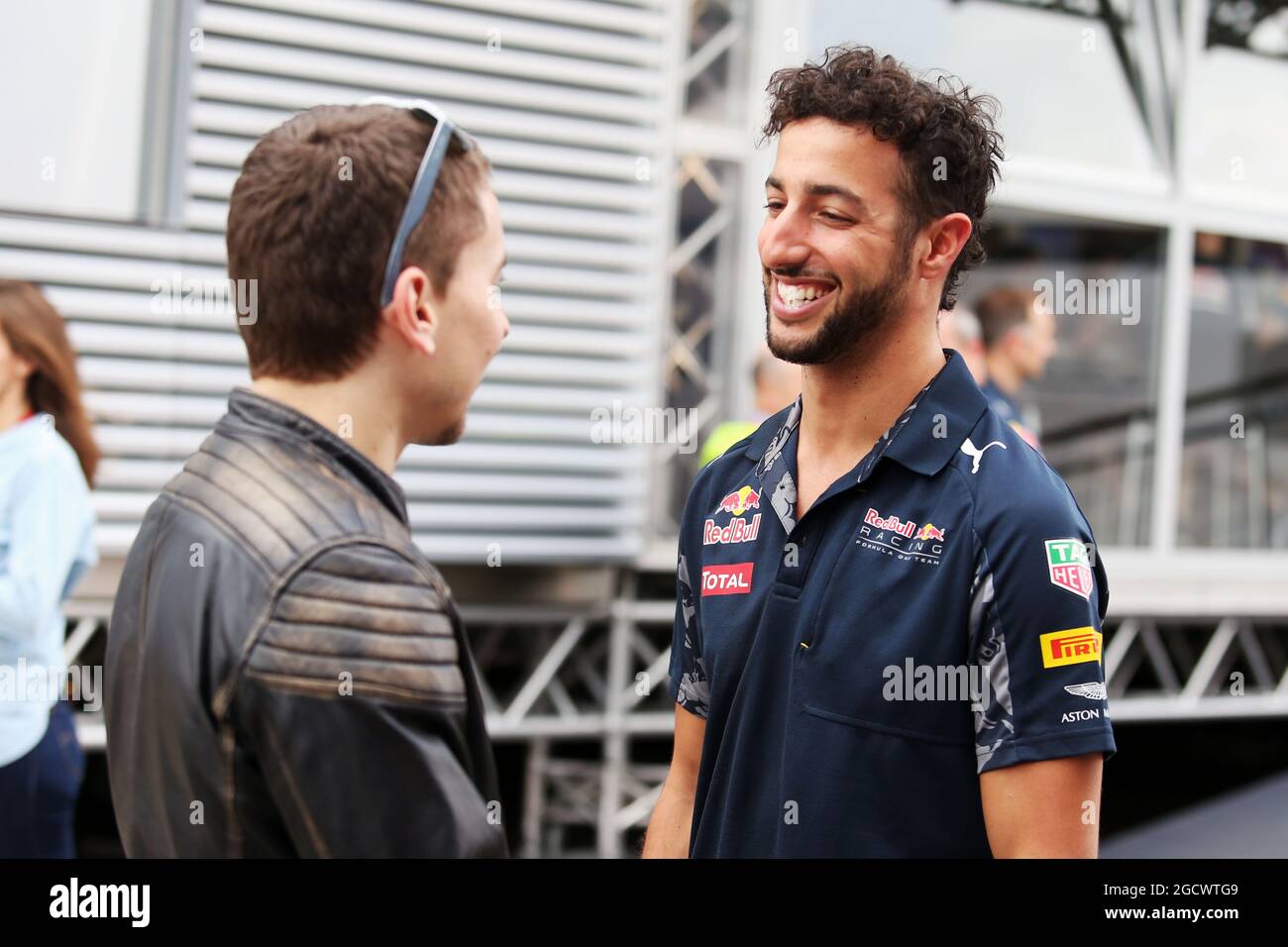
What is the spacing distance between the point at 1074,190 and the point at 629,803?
11.3 ft

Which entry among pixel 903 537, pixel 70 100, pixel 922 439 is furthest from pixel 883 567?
pixel 70 100

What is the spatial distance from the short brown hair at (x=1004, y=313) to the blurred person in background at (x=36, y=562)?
10.5ft

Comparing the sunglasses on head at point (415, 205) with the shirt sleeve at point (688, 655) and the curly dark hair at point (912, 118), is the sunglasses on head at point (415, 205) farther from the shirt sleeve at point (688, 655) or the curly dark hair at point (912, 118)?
the shirt sleeve at point (688, 655)

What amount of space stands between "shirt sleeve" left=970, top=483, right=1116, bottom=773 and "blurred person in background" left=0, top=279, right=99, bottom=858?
221 cm

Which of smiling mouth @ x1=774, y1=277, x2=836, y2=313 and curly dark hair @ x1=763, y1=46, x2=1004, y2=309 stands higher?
curly dark hair @ x1=763, y1=46, x2=1004, y2=309

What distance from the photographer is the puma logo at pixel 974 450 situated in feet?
5.64

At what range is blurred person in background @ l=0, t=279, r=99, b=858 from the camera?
2.96 metres

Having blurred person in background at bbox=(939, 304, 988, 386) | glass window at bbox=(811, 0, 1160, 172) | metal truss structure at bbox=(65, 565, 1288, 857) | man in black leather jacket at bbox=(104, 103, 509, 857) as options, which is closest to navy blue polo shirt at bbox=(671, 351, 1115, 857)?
man in black leather jacket at bbox=(104, 103, 509, 857)

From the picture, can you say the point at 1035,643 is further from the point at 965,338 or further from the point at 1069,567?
the point at 965,338

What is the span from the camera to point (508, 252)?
498 centimetres

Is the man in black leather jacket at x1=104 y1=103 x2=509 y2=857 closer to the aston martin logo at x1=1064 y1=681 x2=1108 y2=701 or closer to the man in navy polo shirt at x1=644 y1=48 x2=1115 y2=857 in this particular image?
the man in navy polo shirt at x1=644 y1=48 x2=1115 y2=857

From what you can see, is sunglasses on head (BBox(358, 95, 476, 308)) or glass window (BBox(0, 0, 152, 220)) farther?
glass window (BBox(0, 0, 152, 220))

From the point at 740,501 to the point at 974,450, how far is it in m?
0.37
